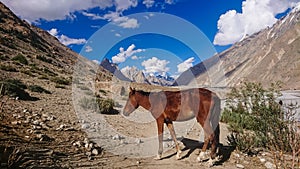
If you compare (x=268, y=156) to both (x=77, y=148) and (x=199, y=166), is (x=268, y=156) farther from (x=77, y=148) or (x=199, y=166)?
(x=77, y=148)

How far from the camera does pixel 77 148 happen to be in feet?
27.0

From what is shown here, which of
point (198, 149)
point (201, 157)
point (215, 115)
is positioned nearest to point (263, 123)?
point (198, 149)

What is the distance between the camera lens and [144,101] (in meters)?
9.19

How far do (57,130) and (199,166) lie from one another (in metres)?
4.88

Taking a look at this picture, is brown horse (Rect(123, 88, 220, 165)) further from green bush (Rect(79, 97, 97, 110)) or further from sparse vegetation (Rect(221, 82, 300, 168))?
green bush (Rect(79, 97, 97, 110))

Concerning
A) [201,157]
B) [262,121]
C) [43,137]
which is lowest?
[201,157]

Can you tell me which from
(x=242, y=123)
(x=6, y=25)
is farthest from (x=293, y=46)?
(x=242, y=123)

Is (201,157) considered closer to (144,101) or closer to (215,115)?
(215,115)

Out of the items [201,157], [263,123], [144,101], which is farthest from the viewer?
[263,123]

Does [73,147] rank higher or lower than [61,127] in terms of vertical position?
lower

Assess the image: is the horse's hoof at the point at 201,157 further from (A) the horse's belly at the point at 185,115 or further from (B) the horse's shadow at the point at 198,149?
(A) the horse's belly at the point at 185,115

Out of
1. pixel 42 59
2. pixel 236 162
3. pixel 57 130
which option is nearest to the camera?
pixel 236 162

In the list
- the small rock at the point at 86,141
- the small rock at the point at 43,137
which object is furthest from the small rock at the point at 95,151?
the small rock at the point at 43,137

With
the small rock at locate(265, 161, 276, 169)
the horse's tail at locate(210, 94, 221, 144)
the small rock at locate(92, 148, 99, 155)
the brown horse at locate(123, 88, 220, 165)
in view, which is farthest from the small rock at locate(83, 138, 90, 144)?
the small rock at locate(265, 161, 276, 169)
